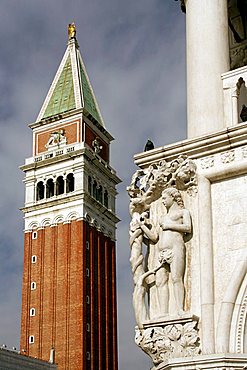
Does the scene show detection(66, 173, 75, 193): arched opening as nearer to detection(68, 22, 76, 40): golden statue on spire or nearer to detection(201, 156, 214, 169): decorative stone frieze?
detection(68, 22, 76, 40): golden statue on spire

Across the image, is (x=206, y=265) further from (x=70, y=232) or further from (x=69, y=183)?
(x=69, y=183)

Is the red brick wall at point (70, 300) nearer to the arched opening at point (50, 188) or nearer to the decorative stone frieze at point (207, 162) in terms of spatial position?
the arched opening at point (50, 188)

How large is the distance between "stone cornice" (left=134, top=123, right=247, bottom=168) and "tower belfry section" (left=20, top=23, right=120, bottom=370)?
52690 millimetres

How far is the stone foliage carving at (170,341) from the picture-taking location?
529cm

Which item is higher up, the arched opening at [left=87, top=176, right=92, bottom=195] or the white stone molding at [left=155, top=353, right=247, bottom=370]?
the arched opening at [left=87, top=176, right=92, bottom=195]

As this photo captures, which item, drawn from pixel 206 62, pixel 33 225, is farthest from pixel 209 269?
pixel 33 225

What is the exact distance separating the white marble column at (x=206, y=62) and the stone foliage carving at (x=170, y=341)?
5.20 ft

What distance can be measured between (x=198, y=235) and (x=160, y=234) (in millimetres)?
300

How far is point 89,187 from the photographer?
2559 inches

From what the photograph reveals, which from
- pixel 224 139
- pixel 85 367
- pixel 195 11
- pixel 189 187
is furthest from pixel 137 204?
pixel 85 367

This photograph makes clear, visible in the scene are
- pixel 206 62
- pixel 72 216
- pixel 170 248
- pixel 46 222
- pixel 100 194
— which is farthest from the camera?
pixel 100 194

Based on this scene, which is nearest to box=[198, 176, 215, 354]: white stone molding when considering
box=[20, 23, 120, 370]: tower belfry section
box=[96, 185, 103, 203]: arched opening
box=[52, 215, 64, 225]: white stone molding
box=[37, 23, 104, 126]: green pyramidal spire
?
box=[20, 23, 120, 370]: tower belfry section

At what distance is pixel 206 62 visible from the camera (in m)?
6.31

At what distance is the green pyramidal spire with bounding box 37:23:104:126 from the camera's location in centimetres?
6812
